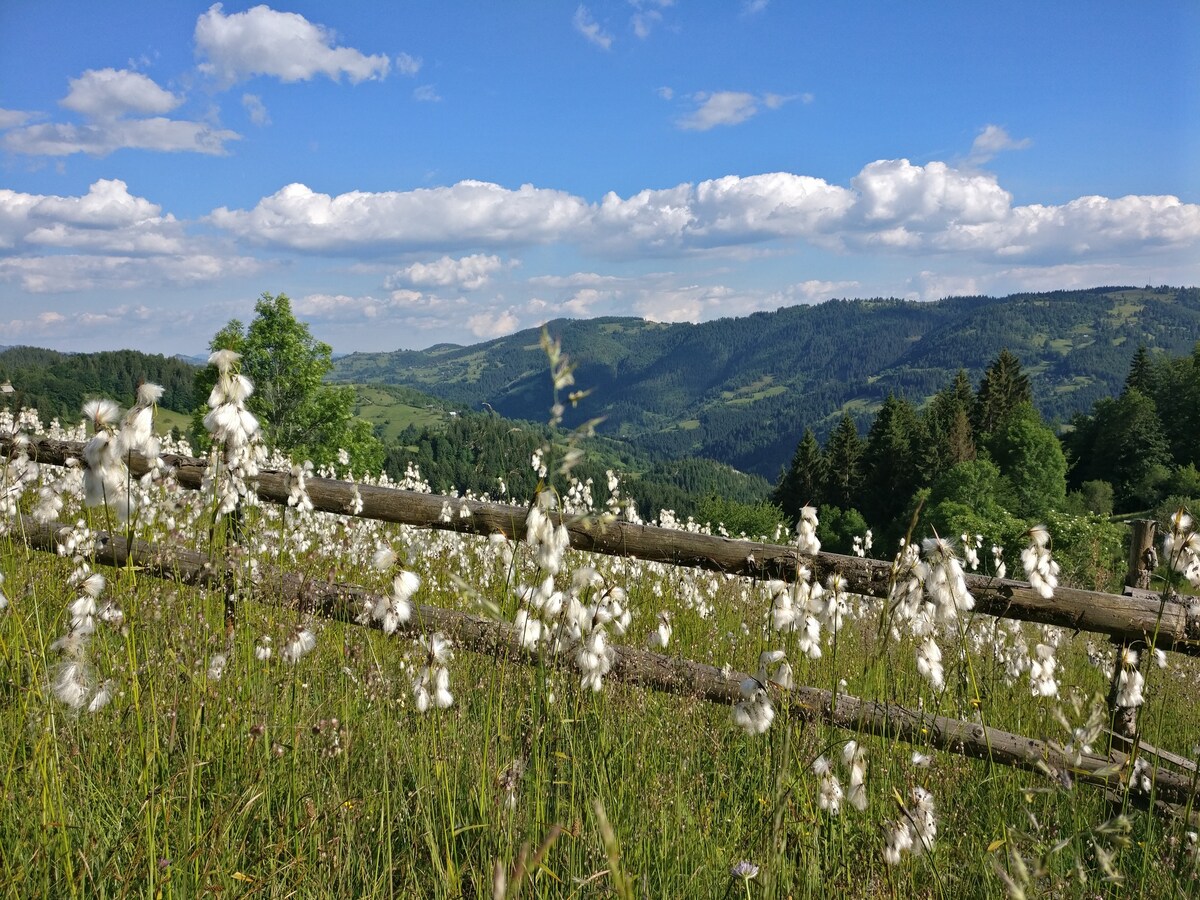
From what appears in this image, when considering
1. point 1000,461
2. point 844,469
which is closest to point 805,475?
point 844,469

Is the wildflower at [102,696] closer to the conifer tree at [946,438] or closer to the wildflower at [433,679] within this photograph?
the wildflower at [433,679]

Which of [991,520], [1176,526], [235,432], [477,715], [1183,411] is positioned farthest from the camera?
[1183,411]

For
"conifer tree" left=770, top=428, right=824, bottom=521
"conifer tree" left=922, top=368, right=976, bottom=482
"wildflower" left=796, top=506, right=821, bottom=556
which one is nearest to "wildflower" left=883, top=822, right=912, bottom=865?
"wildflower" left=796, top=506, right=821, bottom=556

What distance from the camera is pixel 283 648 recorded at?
385 centimetres

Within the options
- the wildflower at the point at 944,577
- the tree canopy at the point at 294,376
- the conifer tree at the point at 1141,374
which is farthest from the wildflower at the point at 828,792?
the conifer tree at the point at 1141,374

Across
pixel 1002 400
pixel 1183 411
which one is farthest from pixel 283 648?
pixel 1183 411

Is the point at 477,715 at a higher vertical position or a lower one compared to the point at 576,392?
lower

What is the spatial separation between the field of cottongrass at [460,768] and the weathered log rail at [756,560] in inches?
10.7

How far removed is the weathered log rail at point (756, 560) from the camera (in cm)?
423

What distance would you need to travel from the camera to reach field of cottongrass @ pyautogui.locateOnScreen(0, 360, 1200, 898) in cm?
229

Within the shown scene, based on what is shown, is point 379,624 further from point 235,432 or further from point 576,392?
point 576,392

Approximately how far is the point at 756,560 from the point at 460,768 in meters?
2.12

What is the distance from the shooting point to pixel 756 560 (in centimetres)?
474

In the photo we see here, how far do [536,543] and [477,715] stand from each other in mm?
1752
